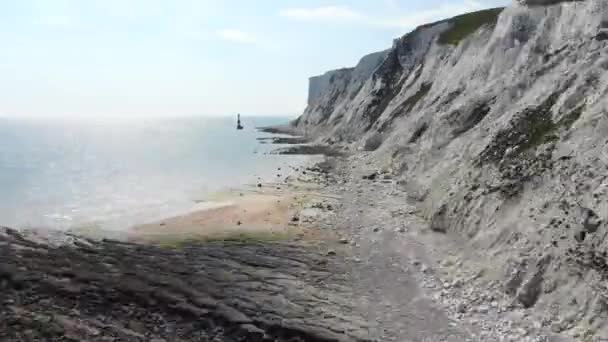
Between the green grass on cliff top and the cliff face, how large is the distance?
1449 centimetres

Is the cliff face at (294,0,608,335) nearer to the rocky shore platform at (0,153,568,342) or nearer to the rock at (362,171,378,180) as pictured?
the rocky shore platform at (0,153,568,342)

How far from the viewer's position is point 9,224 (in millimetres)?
29938

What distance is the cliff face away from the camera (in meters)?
15.7

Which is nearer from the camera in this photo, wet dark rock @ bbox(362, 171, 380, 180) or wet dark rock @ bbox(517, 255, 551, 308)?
wet dark rock @ bbox(517, 255, 551, 308)

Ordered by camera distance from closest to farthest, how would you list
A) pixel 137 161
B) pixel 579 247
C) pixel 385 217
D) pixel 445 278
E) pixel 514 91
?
1. pixel 579 247
2. pixel 445 278
3. pixel 385 217
4. pixel 514 91
5. pixel 137 161

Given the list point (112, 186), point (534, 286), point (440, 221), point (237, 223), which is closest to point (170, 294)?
point (237, 223)

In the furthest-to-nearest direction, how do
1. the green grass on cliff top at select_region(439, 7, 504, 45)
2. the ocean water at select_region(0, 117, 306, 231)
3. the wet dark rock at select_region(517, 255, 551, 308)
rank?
the green grass on cliff top at select_region(439, 7, 504, 45) → the ocean water at select_region(0, 117, 306, 231) → the wet dark rock at select_region(517, 255, 551, 308)

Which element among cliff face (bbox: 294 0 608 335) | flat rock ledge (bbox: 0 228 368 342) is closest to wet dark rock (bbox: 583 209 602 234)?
cliff face (bbox: 294 0 608 335)

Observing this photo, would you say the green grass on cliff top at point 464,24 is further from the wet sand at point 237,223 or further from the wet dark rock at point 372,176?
the wet sand at point 237,223

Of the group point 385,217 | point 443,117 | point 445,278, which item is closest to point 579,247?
point 445,278

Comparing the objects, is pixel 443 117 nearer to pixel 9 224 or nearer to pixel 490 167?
pixel 490 167

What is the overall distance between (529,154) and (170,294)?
1794 cm

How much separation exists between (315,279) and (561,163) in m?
11.8

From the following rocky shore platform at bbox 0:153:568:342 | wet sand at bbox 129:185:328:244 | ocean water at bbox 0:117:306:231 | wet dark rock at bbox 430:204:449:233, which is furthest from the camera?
ocean water at bbox 0:117:306:231
